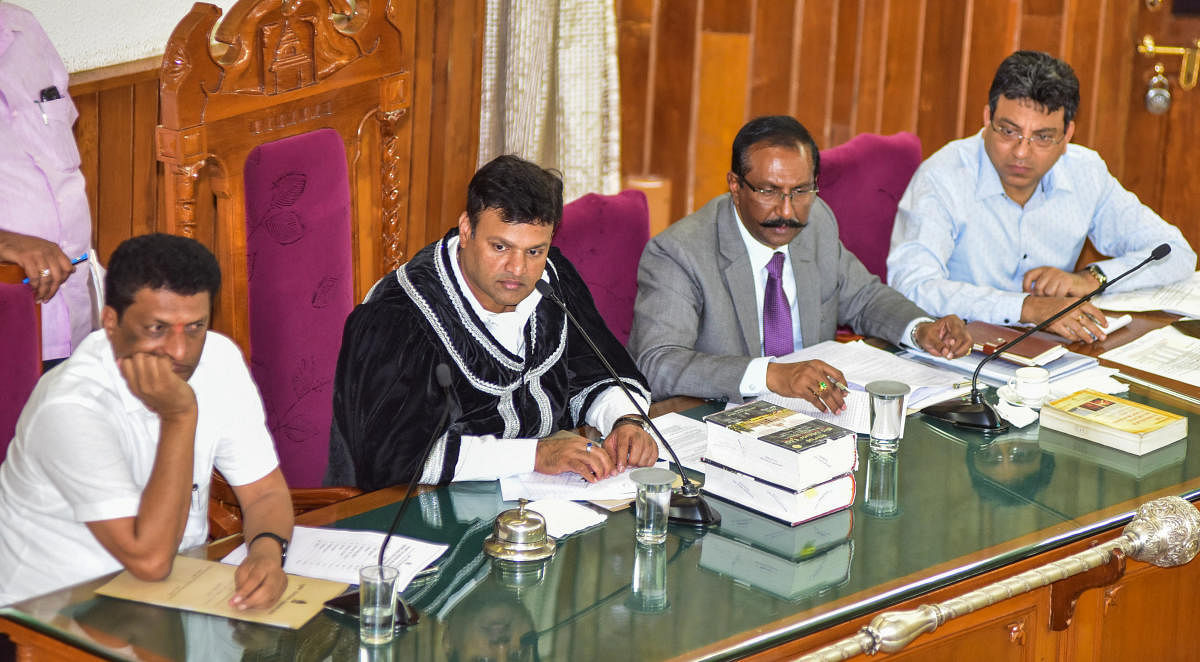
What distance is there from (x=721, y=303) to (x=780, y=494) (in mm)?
927

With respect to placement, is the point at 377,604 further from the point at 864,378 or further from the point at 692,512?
the point at 864,378

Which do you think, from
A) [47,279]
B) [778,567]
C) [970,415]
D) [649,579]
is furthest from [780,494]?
[47,279]

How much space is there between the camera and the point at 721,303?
9.36 feet

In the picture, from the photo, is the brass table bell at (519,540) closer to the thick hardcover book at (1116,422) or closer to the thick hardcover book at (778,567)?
the thick hardcover book at (778,567)

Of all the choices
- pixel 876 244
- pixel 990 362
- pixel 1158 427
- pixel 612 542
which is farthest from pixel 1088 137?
pixel 612 542

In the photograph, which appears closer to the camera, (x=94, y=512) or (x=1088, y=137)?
(x=94, y=512)

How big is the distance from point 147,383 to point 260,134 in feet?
2.49

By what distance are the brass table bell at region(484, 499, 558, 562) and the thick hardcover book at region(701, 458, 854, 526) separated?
1.14ft

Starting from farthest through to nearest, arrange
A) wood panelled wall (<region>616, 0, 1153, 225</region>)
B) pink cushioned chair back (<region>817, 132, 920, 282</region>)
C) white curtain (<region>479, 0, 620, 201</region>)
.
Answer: wood panelled wall (<region>616, 0, 1153, 225</region>) < white curtain (<region>479, 0, 620, 201</region>) < pink cushioned chair back (<region>817, 132, 920, 282</region>)

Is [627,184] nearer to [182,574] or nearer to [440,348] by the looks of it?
[440,348]

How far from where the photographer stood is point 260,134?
2.36m

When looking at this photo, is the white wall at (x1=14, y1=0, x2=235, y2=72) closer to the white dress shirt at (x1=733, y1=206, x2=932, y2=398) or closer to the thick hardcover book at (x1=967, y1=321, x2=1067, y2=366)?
the white dress shirt at (x1=733, y1=206, x2=932, y2=398)

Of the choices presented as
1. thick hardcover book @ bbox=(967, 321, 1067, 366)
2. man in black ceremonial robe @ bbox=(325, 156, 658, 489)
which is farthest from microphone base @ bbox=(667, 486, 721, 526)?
thick hardcover book @ bbox=(967, 321, 1067, 366)

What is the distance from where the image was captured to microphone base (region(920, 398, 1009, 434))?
7.89 feet
